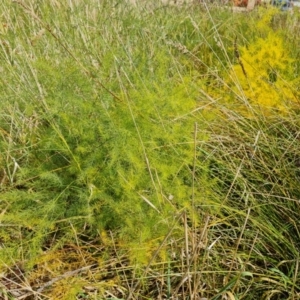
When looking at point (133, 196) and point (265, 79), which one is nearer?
point (133, 196)

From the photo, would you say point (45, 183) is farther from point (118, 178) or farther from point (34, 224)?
point (118, 178)

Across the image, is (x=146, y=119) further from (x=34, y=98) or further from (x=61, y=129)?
(x=34, y=98)

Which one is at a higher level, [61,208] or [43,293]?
[61,208]

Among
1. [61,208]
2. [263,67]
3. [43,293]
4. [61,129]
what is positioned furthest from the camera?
[263,67]

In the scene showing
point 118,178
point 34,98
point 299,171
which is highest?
point 34,98

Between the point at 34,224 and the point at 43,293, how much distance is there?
0.69 feet

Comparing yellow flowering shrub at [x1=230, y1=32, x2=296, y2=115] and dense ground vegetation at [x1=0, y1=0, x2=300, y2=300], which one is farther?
yellow flowering shrub at [x1=230, y1=32, x2=296, y2=115]

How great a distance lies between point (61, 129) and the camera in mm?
1430

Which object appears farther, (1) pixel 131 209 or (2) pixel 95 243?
(2) pixel 95 243

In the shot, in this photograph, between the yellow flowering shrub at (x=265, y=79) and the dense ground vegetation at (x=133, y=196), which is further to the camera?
the yellow flowering shrub at (x=265, y=79)

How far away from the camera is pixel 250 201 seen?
146 centimetres

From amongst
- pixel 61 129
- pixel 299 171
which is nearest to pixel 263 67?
pixel 299 171

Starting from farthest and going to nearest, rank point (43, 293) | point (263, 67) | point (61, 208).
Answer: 1. point (263, 67)
2. point (61, 208)
3. point (43, 293)

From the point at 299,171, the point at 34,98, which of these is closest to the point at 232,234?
the point at 299,171
